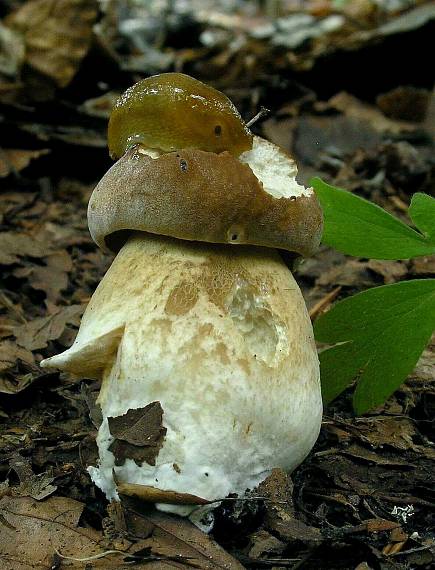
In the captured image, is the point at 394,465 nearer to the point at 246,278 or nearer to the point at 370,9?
the point at 246,278

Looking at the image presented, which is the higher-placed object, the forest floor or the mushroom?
the mushroom

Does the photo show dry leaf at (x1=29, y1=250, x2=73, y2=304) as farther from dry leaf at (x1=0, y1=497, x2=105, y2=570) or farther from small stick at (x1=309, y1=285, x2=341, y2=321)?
dry leaf at (x1=0, y1=497, x2=105, y2=570)

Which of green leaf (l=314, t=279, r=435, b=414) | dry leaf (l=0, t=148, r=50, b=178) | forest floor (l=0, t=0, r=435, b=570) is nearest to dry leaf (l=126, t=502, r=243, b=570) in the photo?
forest floor (l=0, t=0, r=435, b=570)

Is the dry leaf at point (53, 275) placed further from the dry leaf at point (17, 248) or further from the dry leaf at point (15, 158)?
the dry leaf at point (15, 158)

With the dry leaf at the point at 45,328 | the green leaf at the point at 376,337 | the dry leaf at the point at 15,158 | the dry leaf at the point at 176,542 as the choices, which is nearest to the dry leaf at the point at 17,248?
the dry leaf at the point at 45,328

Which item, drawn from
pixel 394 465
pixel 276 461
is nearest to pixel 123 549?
pixel 276 461

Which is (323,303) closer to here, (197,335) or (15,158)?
(197,335)
